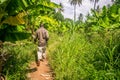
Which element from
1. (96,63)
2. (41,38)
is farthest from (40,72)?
(96,63)

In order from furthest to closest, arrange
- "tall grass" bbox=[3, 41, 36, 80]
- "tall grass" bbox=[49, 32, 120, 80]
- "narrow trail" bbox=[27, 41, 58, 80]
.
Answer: "narrow trail" bbox=[27, 41, 58, 80], "tall grass" bbox=[3, 41, 36, 80], "tall grass" bbox=[49, 32, 120, 80]

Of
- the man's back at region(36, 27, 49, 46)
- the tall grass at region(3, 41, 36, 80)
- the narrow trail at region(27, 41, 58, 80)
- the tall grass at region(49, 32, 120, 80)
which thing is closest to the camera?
the tall grass at region(49, 32, 120, 80)

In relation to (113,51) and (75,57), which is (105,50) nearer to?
(113,51)

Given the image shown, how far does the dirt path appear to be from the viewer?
36.8 ft

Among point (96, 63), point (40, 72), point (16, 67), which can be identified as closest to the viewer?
point (96, 63)

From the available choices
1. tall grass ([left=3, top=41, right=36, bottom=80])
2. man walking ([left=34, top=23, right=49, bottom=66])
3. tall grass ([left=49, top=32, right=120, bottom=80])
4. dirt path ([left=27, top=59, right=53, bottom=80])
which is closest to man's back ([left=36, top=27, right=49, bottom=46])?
man walking ([left=34, top=23, right=49, bottom=66])

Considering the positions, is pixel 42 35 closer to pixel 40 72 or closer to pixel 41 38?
pixel 41 38

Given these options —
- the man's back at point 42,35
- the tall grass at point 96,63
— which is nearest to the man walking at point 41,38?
the man's back at point 42,35

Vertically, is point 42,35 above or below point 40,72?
above

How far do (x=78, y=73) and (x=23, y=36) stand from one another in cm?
208

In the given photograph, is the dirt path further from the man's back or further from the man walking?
the man's back

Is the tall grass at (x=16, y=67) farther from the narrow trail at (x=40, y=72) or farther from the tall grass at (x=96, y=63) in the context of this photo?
the tall grass at (x=96, y=63)

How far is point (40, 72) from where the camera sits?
12023 millimetres

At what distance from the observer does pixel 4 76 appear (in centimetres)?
984
